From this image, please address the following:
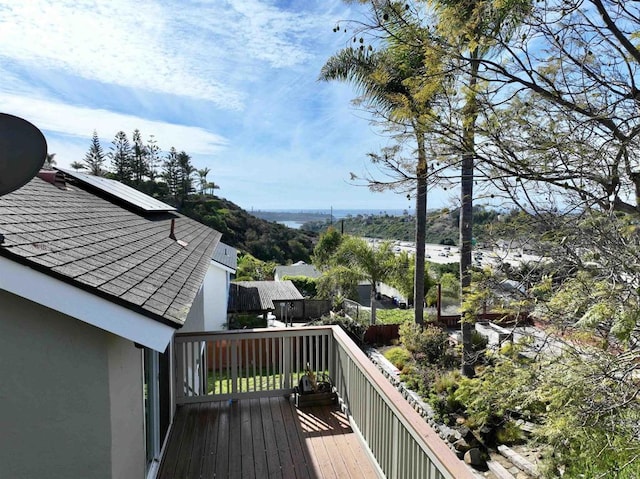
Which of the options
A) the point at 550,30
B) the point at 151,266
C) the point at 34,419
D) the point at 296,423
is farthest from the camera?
the point at 296,423

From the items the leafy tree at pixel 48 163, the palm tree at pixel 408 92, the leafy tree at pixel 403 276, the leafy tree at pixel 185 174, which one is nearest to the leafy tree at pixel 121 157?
the leafy tree at pixel 185 174

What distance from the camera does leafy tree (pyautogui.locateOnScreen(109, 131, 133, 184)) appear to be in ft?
175

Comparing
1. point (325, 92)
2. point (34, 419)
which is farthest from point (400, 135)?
point (325, 92)

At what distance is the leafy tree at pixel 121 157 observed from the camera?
53406mm

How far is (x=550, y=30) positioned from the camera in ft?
13.5

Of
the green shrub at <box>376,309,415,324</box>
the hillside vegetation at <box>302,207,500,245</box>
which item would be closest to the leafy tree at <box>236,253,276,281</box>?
the hillside vegetation at <box>302,207,500,245</box>

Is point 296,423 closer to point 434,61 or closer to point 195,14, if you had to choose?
point 434,61

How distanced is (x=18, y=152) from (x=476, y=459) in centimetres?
828

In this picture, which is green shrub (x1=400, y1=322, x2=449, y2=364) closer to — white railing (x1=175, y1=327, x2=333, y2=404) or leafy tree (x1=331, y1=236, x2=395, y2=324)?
white railing (x1=175, y1=327, x2=333, y2=404)

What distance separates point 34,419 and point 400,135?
461cm

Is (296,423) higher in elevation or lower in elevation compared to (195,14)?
lower

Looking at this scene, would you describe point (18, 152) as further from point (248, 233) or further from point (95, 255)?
point (248, 233)

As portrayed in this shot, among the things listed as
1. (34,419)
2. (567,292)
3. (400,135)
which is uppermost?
(400,135)

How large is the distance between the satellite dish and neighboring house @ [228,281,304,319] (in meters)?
16.9
